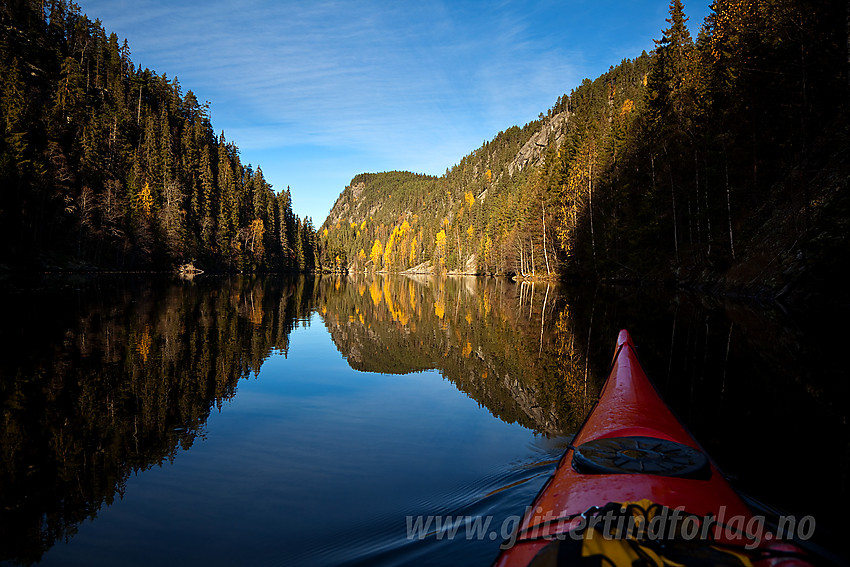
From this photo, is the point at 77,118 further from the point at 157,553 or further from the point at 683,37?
the point at 157,553

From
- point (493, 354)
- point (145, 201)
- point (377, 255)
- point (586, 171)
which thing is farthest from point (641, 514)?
point (377, 255)

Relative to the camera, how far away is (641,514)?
2244mm

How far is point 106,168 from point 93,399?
64388 mm

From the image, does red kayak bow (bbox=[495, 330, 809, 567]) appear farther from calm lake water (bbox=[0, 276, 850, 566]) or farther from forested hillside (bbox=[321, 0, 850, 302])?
forested hillside (bbox=[321, 0, 850, 302])

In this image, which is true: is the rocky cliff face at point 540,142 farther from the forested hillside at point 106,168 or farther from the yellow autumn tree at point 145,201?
the yellow autumn tree at point 145,201

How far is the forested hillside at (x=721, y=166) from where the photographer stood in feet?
59.6

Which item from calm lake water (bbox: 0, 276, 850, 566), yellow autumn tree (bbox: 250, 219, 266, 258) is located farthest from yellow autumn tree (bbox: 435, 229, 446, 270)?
calm lake water (bbox: 0, 276, 850, 566)

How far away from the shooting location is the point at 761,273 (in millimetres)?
19844

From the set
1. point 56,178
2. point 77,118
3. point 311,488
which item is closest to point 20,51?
point 77,118

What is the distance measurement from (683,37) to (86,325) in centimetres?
3904

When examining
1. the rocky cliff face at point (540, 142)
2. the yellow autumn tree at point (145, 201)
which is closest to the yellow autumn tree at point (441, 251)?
the rocky cliff face at point (540, 142)

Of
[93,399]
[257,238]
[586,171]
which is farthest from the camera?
[257,238]

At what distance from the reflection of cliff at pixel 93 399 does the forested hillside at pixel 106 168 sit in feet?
102

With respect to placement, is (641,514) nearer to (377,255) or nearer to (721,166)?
(721,166)
